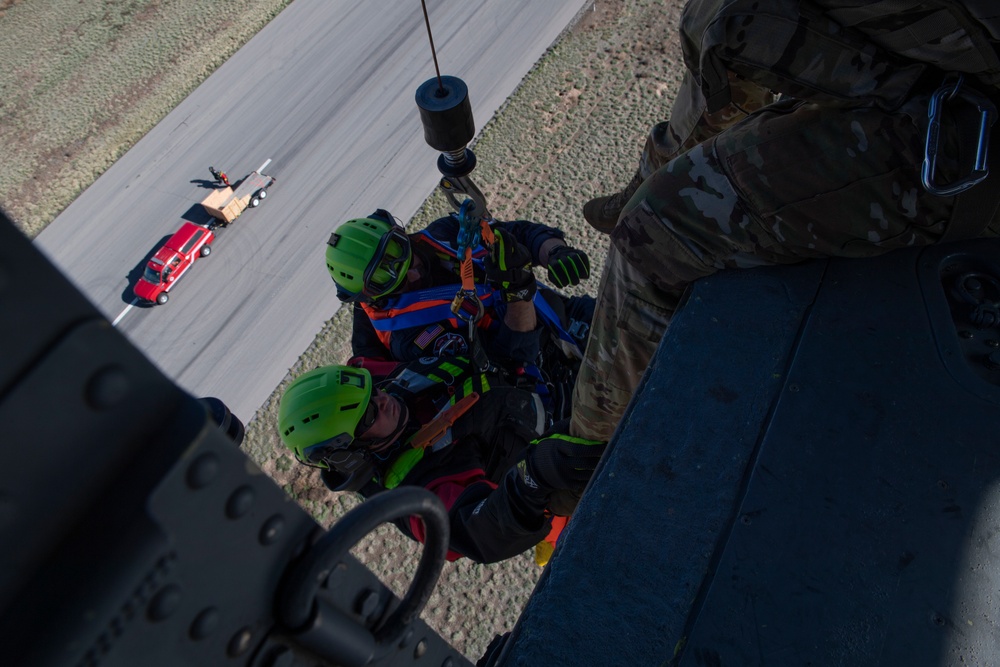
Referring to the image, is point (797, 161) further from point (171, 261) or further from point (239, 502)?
point (171, 261)

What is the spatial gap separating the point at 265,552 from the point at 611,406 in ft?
6.15

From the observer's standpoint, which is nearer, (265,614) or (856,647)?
(265,614)

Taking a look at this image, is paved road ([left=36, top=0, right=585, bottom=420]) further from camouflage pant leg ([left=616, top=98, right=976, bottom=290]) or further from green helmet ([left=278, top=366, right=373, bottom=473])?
camouflage pant leg ([left=616, top=98, right=976, bottom=290])

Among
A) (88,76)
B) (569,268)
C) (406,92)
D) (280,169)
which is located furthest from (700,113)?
(88,76)

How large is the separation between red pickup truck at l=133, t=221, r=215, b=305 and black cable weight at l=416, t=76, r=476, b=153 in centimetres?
657

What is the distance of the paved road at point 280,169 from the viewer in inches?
335

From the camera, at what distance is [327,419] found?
4.13 meters

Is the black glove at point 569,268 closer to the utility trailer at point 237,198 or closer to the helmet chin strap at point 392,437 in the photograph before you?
the helmet chin strap at point 392,437

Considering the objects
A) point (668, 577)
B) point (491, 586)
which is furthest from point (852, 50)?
point (491, 586)

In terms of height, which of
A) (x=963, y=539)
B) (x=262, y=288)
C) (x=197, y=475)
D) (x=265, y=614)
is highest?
(x=197, y=475)

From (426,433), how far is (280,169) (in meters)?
7.15

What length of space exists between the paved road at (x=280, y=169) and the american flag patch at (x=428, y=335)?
3444 mm

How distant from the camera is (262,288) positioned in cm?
889

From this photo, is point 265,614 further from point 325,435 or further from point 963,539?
point 325,435
